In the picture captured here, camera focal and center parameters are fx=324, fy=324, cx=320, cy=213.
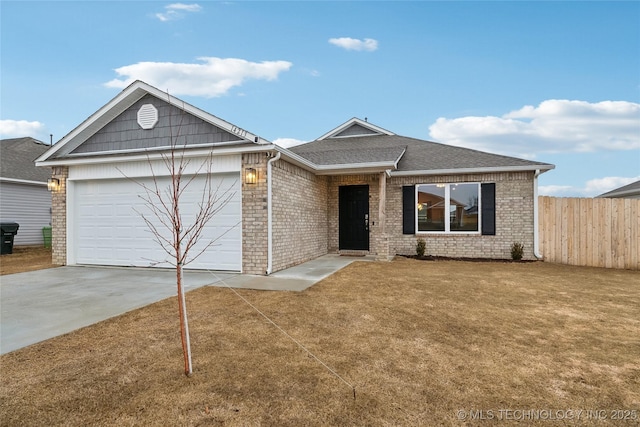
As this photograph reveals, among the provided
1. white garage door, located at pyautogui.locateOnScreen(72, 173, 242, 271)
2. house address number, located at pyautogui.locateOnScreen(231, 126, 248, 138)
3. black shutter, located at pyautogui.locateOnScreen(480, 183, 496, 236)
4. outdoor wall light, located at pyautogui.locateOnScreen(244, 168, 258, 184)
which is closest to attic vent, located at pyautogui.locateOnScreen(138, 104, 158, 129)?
white garage door, located at pyautogui.locateOnScreen(72, 173, 242, 271)

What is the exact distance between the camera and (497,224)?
33.6ft

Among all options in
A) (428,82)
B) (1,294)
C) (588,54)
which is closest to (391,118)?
(428,82)

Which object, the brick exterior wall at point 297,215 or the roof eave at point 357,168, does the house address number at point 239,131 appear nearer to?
the brick exterior wall at point 297,215

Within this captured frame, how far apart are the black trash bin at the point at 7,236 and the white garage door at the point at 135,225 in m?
5.79

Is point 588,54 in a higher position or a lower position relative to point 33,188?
higher

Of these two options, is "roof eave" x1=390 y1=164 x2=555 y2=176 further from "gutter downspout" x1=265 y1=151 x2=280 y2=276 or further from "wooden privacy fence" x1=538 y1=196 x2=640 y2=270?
"gutter downspout" x1=265 y1=151 x2=280 y2=276

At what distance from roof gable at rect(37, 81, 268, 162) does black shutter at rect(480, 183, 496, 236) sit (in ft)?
23.8

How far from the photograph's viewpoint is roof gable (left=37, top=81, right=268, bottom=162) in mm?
7629

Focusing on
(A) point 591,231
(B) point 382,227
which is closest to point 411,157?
(B) point 382,227

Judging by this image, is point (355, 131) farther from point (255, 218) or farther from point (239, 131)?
point (255, 218)

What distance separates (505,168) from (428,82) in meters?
6.13

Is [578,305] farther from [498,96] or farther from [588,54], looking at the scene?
[498,96]

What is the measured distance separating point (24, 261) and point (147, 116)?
21.6ft

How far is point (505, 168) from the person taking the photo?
32.3ft
